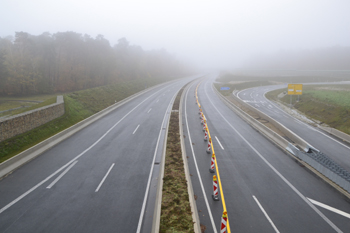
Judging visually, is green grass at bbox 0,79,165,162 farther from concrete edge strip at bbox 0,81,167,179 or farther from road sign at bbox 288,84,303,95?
road sign at bbox 288,84,303,95

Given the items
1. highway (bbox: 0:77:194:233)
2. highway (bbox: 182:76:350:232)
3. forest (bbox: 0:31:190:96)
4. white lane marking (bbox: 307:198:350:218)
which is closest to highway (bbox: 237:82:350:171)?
highway (bbox: 182:76:350:232)

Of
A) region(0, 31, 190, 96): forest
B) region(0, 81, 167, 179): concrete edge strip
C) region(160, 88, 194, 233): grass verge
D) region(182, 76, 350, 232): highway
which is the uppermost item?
region(0, 31, 190, 96): forest

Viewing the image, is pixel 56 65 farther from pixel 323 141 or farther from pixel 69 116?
pixel 323 141

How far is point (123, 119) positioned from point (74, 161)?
39.2 ft

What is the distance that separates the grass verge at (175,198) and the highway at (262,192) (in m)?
0.73

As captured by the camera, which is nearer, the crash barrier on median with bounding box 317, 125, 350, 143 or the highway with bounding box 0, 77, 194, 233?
the highway with bounding box 0, 77, 194, 233

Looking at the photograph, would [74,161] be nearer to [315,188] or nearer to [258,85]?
[315,188]

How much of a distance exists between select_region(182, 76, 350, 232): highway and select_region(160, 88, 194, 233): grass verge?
2.41 ft

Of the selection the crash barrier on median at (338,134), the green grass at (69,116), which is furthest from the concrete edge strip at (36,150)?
the crash barrier on median at (338,134)

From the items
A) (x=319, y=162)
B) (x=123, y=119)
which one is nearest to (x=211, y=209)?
(x=319, y=162)

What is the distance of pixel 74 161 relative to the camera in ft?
47.0

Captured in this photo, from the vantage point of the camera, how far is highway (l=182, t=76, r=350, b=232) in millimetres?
8531

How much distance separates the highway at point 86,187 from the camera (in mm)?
8508

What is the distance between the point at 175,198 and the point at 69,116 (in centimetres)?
1950
